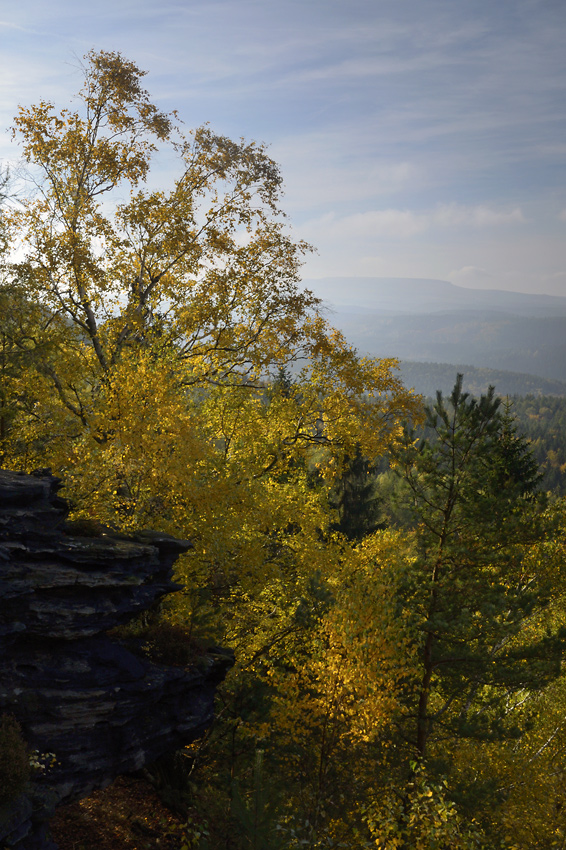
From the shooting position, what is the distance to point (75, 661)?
36.6ft

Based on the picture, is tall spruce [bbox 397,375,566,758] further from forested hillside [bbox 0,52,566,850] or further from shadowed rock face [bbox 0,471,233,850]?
shadowed rock face [bbox 0,471,233,850]

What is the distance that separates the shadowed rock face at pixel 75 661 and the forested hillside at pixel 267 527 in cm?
126

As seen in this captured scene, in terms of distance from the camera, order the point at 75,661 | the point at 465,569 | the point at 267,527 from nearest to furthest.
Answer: the point at 75,661
the point at 465,569
the point at 267,527

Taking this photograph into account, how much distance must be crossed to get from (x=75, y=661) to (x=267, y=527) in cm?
861

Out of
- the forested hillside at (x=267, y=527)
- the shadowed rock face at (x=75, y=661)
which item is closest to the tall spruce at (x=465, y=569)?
the forested hillside at (x=267, y=527)

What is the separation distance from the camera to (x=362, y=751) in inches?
610

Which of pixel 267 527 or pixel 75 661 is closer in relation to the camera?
pixel 75 661

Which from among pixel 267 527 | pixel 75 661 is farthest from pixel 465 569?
pixel 75 661

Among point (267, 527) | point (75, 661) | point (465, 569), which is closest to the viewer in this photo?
point (75, 661)

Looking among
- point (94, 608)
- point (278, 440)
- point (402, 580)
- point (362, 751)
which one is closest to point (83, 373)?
point (278, 440)

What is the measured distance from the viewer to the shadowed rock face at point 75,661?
1027 centimetres

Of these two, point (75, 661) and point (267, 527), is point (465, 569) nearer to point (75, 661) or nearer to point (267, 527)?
point (267, 527)

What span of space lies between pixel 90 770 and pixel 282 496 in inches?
457

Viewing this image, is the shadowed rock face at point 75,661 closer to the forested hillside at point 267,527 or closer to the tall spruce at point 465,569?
the forested hillside at point 267,527
